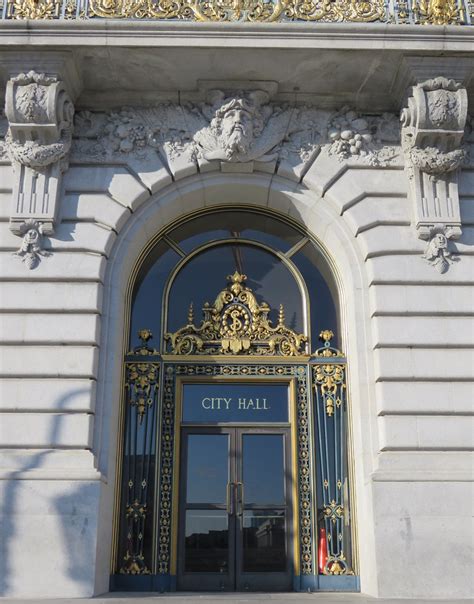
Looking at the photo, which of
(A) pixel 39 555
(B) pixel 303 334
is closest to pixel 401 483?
(B) pixel 303 334

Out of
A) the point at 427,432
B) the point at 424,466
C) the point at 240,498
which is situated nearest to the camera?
the point at 424,466

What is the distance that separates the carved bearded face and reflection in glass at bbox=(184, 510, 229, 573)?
19.6ft

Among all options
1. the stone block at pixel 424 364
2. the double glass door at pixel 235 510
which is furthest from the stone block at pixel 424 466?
the double glass door at pixel 235 510

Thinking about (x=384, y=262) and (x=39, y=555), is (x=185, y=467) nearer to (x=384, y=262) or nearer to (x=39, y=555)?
(x=39, y=555)

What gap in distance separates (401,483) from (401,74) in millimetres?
6627

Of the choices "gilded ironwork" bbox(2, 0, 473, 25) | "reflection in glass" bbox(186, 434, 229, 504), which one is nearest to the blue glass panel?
"reflection in glass" bbox(186, 434, 229, 504)

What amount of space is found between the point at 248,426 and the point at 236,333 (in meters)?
1.61

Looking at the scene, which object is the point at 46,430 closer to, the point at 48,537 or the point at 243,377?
the point at 48,537

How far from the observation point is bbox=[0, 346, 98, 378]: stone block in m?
11.2

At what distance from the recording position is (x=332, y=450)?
477 inches

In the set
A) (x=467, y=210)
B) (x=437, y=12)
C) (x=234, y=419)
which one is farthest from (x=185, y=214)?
(x=437, y=12)

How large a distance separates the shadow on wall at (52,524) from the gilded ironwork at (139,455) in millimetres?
1287

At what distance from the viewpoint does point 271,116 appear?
42.3 feet

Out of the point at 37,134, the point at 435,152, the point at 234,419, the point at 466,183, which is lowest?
the point at 234,419
